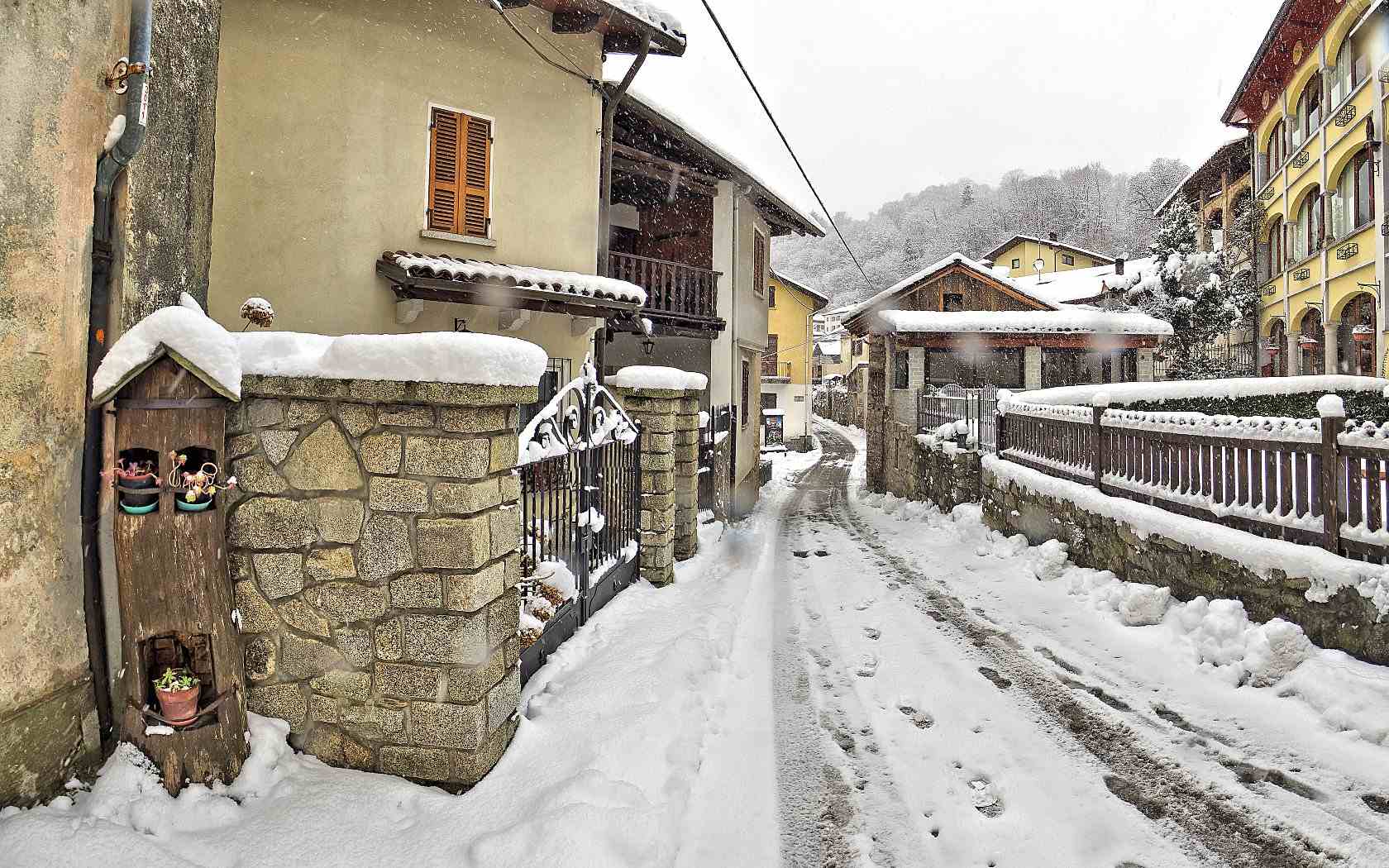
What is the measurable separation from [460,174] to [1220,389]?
14.4m

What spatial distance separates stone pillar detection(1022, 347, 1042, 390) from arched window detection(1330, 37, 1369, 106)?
8.64m

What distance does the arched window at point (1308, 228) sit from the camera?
60.6 feet

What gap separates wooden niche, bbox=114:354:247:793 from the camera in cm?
295

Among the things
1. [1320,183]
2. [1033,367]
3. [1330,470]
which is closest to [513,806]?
[1330,470]

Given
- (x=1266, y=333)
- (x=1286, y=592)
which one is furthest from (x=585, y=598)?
(x=1266, y=333)

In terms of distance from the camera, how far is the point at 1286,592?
15.7ft

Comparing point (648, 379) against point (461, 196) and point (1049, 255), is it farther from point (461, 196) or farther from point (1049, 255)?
point (1049, 255)

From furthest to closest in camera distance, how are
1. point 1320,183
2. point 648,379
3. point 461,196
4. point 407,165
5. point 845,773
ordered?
point 1320,183 → point 461,196 → point 407,165 → point 648,379 → point 845,773

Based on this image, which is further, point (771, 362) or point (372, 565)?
point (771, 362)

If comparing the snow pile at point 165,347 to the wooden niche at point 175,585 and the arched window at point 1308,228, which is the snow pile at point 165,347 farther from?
the arched window at point 1308,228

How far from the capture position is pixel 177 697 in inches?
117

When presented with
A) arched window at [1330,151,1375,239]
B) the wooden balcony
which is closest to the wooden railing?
the wooden balcony

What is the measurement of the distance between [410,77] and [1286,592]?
9527 millimetres

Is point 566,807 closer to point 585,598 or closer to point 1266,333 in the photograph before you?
point 585,598
